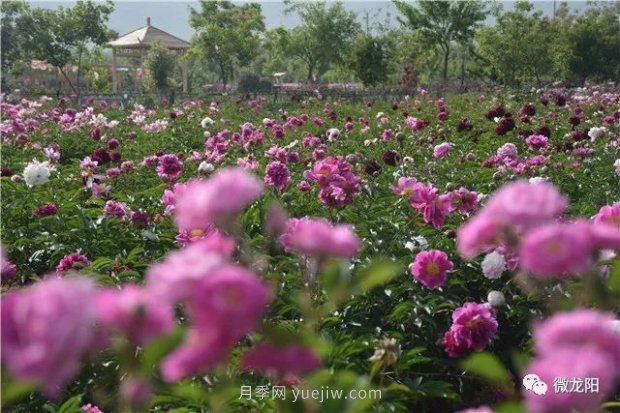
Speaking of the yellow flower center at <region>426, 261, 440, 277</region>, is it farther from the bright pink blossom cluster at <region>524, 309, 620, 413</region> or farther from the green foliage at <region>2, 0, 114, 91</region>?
the green foliage at <region>2, 0, 114, 91</region>

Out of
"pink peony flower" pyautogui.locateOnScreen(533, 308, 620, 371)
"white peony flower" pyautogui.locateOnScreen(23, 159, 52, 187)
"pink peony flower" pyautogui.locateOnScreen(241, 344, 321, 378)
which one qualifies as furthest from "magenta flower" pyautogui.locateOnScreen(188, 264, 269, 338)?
"white peony flower" pyautogui.locateOnScreen(23, 159, 52, 187)

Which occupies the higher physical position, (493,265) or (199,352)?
(199,352)

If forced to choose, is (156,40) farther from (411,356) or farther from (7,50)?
(411,356)

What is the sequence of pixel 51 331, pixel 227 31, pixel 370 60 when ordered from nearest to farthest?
pixel 51 331 < pixel 370 60 < pixel 227 31

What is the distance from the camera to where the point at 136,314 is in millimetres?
707

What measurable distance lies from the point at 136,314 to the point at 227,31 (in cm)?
4084

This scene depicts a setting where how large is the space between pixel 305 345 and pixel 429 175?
14.9 ft

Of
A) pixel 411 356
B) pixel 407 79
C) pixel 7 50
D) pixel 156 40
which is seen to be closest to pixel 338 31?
pixel 156 40

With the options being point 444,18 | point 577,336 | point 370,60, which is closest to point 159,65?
point 370,60

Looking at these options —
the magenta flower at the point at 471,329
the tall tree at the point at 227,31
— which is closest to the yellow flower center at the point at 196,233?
the magenta flower at the point at 471,329

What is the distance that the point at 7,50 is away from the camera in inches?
1489

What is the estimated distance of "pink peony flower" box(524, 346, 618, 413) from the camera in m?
0.65

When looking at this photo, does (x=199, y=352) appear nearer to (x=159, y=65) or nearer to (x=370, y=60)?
(x=370, y=60)

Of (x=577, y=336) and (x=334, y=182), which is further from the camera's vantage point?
(x=334, y=182)
